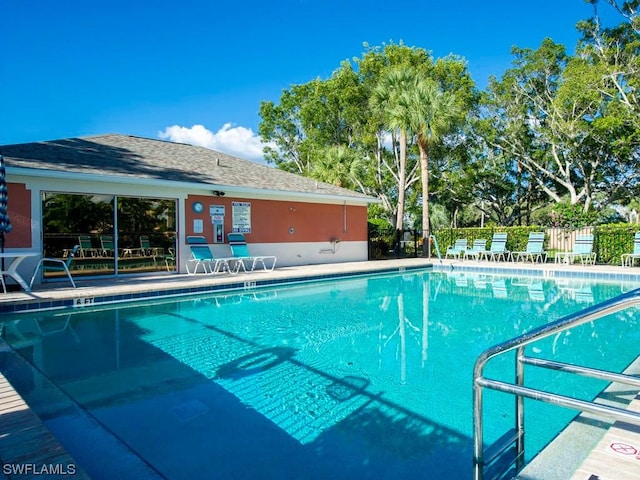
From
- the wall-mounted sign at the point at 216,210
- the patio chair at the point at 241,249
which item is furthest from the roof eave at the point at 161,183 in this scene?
the patio chair at the point at 241,249

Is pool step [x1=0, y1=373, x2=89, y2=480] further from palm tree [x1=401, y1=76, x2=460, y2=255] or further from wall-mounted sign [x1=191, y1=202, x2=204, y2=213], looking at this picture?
palm tree [x1=401, y1=76, x2=460, y2=255]

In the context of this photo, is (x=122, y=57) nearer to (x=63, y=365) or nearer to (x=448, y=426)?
(x=63, y=365)

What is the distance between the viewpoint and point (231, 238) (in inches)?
516

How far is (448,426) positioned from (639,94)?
22.5 m

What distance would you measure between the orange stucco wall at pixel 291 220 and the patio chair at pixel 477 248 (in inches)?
170

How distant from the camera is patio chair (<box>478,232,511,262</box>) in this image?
660 inches

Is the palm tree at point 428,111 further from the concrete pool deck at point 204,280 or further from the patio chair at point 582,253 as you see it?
the patio chair at point 582,253

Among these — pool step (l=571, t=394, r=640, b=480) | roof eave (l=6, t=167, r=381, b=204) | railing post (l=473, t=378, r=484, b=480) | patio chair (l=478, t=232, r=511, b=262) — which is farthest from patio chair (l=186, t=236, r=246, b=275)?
pool step (l=571, t=394, r=640, b=480)

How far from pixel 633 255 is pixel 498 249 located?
438 centimetres

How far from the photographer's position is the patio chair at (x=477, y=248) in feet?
55.8

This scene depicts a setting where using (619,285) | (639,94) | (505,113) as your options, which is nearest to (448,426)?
(619,285)

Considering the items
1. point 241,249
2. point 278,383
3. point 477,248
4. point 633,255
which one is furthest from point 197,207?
point 633,255

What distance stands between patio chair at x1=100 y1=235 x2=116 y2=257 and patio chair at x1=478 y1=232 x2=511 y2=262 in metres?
13.4

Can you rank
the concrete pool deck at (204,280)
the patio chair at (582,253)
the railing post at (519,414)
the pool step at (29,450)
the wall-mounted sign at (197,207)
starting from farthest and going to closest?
the patio chair at (582,253) < the wall-mounted sign at (197,207) < the concrete pool deck at (204,280) < the railing post at (519,414) < the pool step at (29,450)
